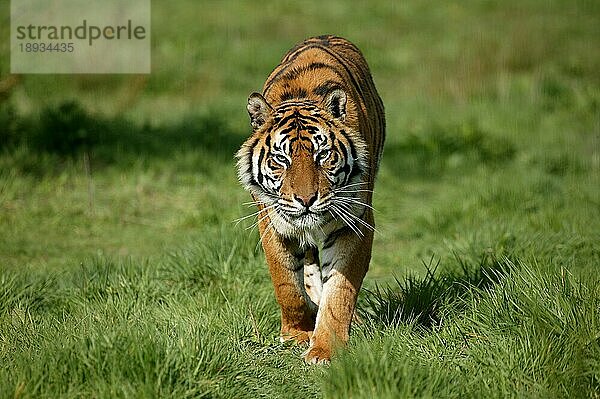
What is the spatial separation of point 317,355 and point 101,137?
5.19 meters

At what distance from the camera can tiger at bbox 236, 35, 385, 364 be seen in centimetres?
426

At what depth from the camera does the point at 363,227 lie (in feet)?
15.0

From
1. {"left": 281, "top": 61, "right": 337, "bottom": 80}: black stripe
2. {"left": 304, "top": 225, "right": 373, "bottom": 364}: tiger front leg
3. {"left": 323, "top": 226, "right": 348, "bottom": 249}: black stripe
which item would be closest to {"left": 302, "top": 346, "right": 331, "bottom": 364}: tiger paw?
{"left": 304, "top": 225, "right": 373, "bottom": 364}: tiger front leg

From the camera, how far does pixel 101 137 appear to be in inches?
351

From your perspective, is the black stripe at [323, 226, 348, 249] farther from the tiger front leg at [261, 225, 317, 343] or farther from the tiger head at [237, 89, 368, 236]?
the tiger front leg at [261, 225, 317, 343]

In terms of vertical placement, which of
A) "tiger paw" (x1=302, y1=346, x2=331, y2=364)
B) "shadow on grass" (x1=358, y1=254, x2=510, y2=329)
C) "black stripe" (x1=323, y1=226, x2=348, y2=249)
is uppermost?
"black stripe" (x1=323, y1=226, x2=348, y2=249)

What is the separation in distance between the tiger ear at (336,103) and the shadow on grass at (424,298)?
1.02 m

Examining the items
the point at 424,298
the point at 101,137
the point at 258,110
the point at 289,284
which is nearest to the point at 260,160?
the point at 258,110

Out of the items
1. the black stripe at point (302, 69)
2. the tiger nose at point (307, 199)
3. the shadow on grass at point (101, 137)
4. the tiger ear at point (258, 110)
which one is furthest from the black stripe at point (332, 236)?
the shadow on grass at point (101, 137)

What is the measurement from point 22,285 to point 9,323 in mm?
593

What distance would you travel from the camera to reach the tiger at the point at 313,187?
4262mm

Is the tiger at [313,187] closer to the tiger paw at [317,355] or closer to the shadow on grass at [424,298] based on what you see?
the tiger paw at [317,355]

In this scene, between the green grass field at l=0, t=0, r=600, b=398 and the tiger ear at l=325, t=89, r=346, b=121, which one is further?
the tiger ear at l=325, t=89, r=346, b=121

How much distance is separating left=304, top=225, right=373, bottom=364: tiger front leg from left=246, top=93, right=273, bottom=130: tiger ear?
696 millimetres
